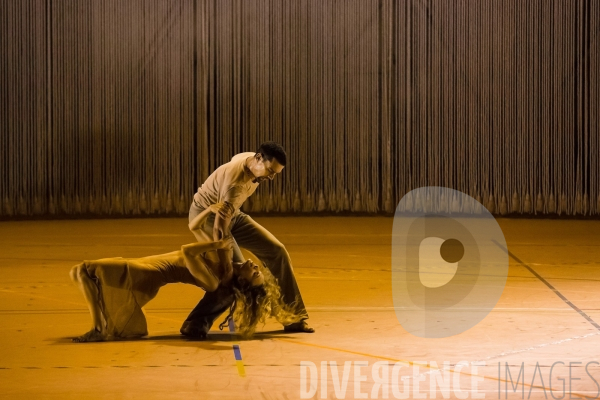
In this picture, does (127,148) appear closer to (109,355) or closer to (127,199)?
(127,199)

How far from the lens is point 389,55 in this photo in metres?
12.5

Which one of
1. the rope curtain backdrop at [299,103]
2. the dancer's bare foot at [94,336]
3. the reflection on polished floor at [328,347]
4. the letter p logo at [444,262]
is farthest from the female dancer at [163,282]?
the rope curtain backdrop at [299,103]

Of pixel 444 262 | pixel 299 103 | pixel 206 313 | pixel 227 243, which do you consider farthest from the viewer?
pixel 299 103

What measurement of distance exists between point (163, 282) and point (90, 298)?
0.41 m

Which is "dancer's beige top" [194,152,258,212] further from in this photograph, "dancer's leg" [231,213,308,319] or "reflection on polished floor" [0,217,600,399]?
"reflection on polished floor" [0,217,600,399]

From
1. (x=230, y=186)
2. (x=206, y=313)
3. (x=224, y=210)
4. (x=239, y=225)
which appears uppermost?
(x=230, y=186)

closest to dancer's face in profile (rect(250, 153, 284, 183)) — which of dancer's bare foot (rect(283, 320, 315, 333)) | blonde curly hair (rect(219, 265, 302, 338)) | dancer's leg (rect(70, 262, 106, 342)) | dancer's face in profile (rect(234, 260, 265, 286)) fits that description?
dancer's face in profile (rect(234, 260, 265, 286))

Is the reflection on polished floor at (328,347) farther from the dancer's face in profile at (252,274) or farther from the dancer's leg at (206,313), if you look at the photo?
the dancer's face in profile at (252,274)

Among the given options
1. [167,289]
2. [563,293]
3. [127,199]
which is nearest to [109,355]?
[167,289]

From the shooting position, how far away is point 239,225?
522cm

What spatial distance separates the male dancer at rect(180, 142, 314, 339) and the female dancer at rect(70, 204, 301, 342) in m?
0.07

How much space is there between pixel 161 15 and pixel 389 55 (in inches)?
125

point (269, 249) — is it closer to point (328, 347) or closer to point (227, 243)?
point (227, 243)

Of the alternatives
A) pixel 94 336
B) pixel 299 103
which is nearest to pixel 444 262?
pixel 94 336
